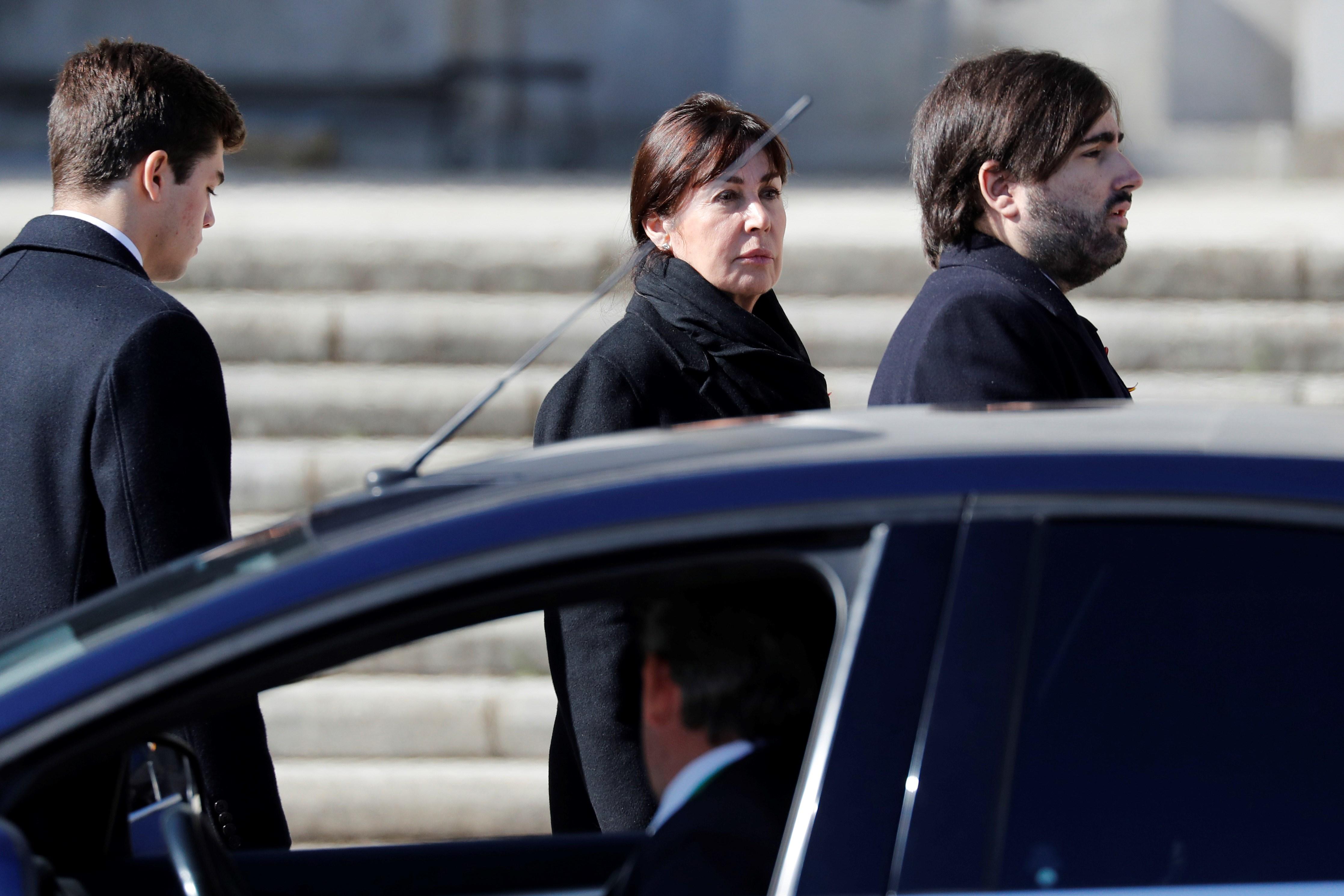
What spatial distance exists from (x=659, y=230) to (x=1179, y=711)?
182 centimetres

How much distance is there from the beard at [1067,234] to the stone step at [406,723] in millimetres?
2357

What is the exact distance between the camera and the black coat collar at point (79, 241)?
2.43 meters

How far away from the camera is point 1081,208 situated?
2664 millimetres

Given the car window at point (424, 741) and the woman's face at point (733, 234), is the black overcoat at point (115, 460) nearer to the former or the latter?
the woman's face at point (733, 234)

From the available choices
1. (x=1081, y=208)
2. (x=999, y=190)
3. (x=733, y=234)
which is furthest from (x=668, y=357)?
(x=1081, y=208)

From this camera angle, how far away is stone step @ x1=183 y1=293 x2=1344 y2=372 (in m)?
5.36

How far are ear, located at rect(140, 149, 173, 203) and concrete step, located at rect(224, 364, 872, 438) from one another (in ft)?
8.99

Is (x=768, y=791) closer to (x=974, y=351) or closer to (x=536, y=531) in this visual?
(x=536, y=531)

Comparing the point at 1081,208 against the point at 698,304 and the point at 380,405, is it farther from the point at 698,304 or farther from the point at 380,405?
the point at 380,405

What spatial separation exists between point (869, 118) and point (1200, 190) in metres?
3.11

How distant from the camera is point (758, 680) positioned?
1.46m

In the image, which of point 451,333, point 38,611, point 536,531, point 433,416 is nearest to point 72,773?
point 536,531

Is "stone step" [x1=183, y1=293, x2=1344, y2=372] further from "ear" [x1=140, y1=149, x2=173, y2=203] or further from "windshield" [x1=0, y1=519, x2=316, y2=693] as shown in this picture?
"windshield" [x1=0, y1=519, x2=316, y2=693]

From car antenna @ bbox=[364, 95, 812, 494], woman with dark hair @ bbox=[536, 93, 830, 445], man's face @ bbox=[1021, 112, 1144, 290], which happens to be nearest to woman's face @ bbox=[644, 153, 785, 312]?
woman with dark hair @ bbox=[536, 93, 830, 445]
